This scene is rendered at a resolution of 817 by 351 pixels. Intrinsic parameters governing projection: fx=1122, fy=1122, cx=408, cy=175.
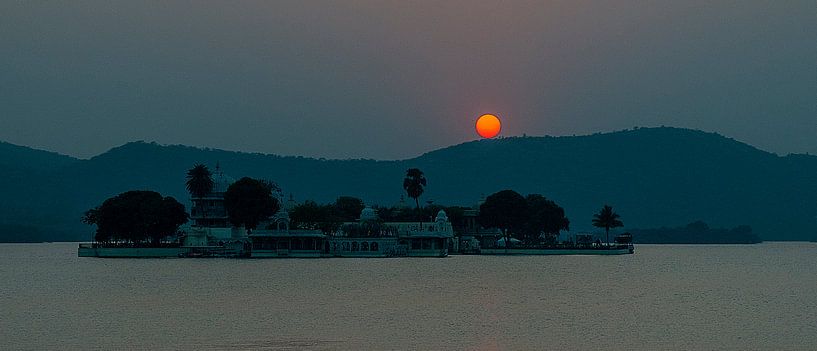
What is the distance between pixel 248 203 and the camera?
505ft

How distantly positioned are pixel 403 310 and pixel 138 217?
9115 cm

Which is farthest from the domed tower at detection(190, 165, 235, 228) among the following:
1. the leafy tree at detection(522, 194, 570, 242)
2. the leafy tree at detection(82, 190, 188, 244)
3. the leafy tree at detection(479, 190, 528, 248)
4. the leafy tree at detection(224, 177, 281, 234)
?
the leafy tree at detection(522, 194, 570, 242)

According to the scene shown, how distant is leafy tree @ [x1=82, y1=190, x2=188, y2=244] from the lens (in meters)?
152

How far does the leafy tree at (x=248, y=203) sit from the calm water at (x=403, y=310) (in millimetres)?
41249

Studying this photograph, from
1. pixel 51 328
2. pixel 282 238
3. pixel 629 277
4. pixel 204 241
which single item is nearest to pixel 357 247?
pixel 282 238

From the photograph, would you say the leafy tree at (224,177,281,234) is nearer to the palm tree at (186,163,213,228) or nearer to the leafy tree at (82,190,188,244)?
the leafy tree at (82,190,188,244)

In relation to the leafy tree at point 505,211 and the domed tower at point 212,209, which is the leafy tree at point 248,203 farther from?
the leafy tree at point 505,211

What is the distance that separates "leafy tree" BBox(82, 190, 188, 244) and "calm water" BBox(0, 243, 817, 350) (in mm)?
37965

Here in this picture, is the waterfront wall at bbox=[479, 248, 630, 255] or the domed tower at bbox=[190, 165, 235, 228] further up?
the domed tower at bbox=[190, 165, 235, 228]

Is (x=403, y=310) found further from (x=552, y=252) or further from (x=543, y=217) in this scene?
(x=543, y=217)

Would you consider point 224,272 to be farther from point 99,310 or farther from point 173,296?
point 99,310

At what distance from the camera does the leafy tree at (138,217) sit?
500ft

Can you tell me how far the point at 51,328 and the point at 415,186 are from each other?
116140 millimetres

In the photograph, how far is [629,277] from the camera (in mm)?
107375
